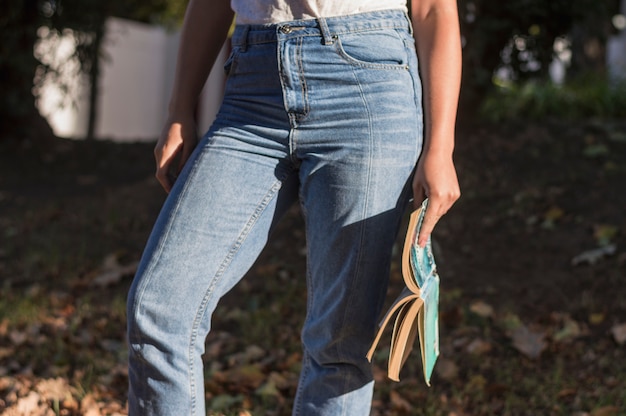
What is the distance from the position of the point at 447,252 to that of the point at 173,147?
2.85 metres

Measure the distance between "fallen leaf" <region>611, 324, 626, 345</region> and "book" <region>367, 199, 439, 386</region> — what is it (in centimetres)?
206

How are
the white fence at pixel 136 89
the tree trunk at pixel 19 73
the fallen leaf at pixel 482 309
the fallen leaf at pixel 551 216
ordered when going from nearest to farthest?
the fallen leaf at pixel 482 309 → the fallen leaf at pixel 551 216 → the tree trunk at pixel 19 73 → the white fence at pixel 136 89

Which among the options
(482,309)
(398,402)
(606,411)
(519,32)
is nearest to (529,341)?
(482,309)

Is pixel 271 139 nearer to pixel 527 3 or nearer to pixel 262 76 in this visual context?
pixel 262 76

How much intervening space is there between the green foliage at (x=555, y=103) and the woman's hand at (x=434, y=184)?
16.2 feet


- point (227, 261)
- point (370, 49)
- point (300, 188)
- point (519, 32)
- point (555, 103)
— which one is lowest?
point (555, 103)

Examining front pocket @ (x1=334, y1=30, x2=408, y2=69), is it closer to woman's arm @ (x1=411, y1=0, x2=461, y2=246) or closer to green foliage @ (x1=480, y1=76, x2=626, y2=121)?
woman's arm @ (x1=411, y1=0, x2=461, y2=246)

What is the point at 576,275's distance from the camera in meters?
4.52

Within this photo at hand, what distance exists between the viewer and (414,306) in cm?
207

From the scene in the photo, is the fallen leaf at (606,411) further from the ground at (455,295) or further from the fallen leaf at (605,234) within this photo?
the fallen leaf at (605,234)

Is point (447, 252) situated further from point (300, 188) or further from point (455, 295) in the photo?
point (300, 188)

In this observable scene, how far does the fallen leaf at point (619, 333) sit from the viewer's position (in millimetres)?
3908

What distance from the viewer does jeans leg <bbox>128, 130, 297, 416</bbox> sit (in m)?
1.99

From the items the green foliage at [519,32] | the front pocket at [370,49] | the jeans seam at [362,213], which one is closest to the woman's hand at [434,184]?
the jeans seam at [362,213]
